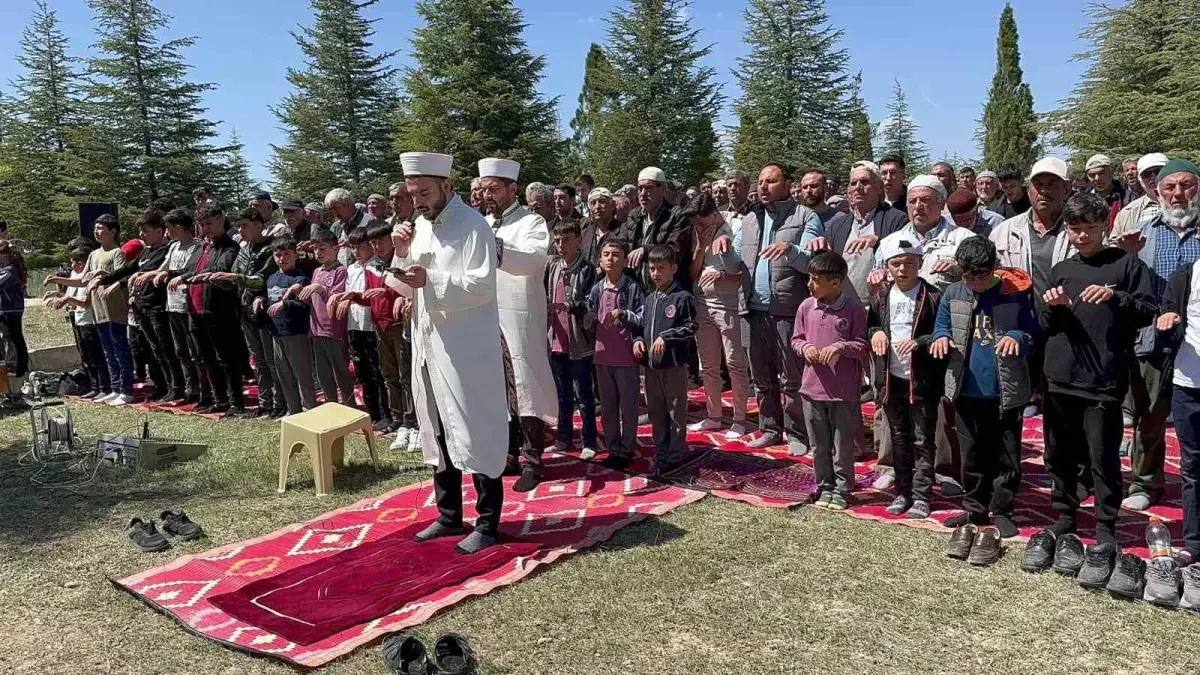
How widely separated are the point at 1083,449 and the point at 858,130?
33828 millimetres

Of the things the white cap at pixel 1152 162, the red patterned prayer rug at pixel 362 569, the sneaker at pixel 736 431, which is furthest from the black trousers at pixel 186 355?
the white cap at pixel 1152 162

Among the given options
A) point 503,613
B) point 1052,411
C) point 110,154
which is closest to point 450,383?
point 503,613

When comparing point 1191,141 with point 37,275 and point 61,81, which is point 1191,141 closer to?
point 37,275

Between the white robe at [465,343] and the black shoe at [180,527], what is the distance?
1.74m

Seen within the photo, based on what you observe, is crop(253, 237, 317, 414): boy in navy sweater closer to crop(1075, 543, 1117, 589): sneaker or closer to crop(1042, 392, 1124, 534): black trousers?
crop(1042, 392, 1124, 534): black trousers

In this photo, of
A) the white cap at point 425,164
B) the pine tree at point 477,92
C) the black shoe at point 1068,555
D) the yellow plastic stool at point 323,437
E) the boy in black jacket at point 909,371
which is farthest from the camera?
the pine tree at point 477,92

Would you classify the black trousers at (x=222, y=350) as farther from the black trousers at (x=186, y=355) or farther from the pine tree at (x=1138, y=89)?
the pine tree at (x=1138, y=89)

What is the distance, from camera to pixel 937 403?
16.7 feet

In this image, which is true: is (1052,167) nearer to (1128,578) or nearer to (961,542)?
(961,542)

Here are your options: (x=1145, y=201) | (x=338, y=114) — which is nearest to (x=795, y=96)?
(x=338, y=114)

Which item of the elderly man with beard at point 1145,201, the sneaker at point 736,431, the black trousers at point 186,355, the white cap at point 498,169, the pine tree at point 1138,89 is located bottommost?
the sneaker at point 736,431

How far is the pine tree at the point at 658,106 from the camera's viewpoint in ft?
113

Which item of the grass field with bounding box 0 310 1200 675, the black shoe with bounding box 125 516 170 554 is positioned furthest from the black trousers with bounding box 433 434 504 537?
the black shoe with bounding box 125 516 170 554

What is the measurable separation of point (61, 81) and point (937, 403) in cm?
3686
